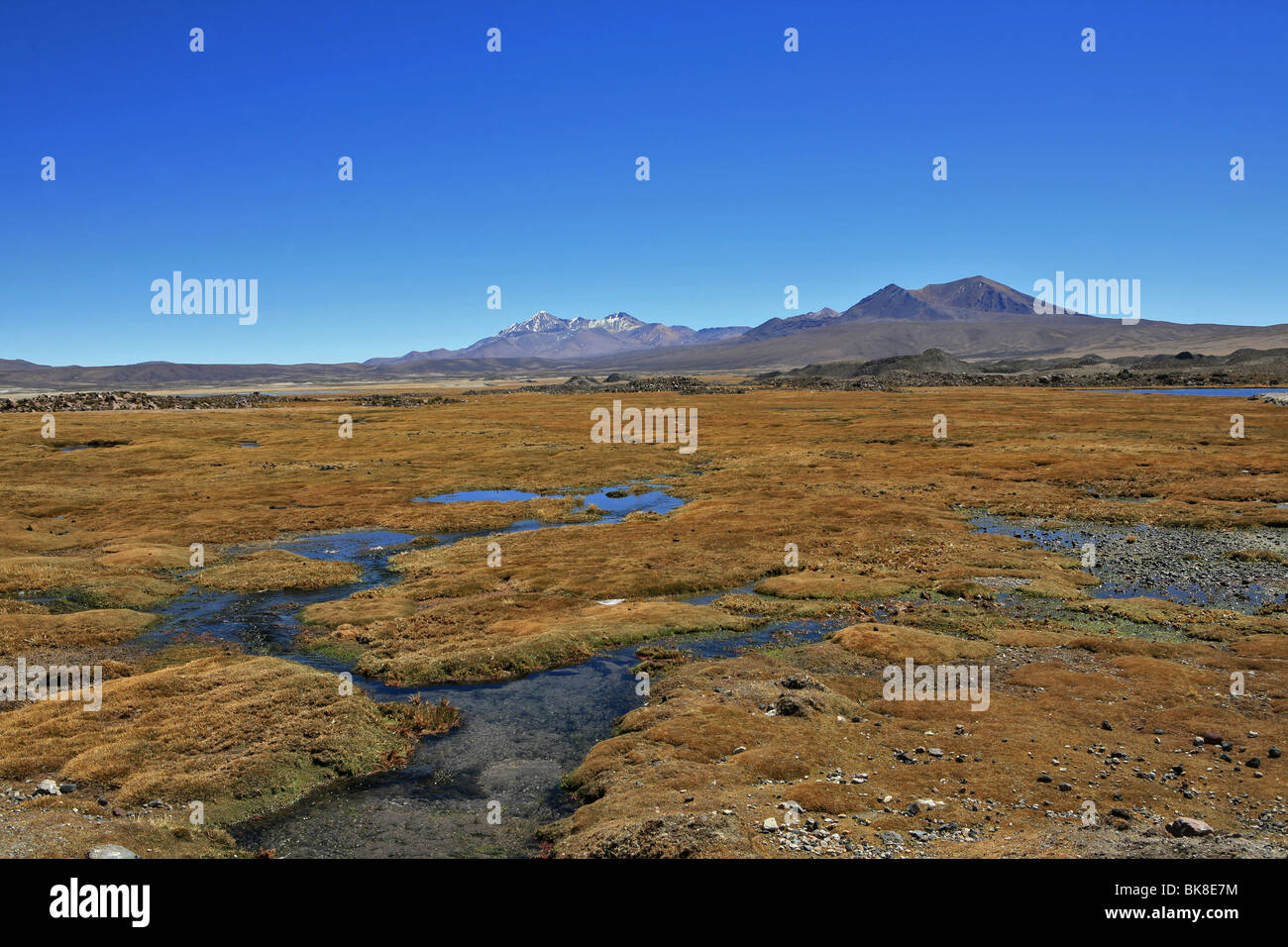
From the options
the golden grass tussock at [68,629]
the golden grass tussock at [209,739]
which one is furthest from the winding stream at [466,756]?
the golden grass tussock at [68,629]

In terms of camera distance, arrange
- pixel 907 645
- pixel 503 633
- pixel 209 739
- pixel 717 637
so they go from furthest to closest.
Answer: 1. pixel 717 637
2. pixel 503 633
3. pixel 907 645
4. pixel 209 739

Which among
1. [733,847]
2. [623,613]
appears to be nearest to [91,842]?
[733,847]

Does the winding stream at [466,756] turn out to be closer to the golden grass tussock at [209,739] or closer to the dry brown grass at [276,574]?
the golden grass tussock at [209,739]

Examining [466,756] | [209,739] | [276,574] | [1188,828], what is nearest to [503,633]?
[466,756]

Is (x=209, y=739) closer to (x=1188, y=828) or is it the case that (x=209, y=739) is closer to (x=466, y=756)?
(x=466, y=756)

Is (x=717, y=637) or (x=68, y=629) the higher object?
(x=68, y=629)

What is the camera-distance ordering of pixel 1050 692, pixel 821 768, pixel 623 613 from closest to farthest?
pixel 821 768 < pixel 1050 692 < pixel 623 613

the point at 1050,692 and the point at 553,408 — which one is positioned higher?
the point at 553,408

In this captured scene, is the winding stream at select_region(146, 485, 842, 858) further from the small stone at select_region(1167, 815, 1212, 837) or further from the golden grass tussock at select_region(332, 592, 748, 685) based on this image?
the small stone at select_region(1167, 815, 1212, 837)

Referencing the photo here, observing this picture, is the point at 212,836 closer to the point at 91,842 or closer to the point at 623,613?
the point at 91,842
